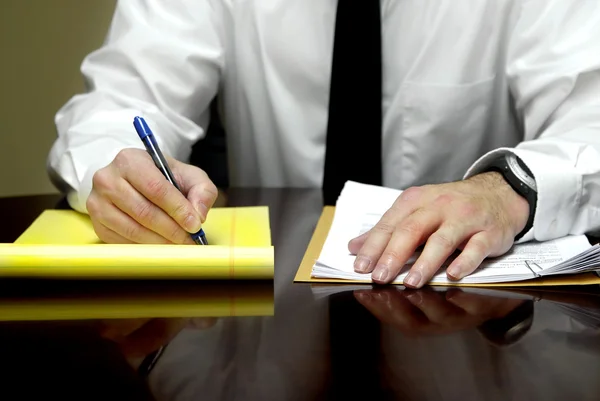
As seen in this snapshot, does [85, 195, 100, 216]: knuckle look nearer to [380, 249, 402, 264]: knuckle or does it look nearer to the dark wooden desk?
the dark wooden desk

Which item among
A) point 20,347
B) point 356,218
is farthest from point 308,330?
point 356,218

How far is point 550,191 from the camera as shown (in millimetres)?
907

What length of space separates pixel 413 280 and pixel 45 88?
5.58 feet

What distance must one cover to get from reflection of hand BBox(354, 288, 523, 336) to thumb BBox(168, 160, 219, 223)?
0.81ft

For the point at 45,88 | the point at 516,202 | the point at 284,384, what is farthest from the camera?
the point at 45,88

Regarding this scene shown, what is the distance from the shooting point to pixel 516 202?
2.90 ft

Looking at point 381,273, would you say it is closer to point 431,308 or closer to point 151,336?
point 431,308

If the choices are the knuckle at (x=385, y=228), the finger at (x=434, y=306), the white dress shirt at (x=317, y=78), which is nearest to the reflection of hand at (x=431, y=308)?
the finger at (x=434, y=306)

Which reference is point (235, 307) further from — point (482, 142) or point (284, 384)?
point (482, 142)

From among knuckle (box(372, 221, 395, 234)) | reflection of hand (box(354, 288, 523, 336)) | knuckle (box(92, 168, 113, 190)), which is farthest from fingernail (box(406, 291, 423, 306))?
knuckle (box(92, 168, 113, 190))

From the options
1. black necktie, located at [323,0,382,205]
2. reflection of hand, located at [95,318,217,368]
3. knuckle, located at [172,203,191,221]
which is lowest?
black necktie, located at [323,0,382,205]

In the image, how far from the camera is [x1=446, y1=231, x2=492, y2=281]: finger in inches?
28.7

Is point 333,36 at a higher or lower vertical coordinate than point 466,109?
higher

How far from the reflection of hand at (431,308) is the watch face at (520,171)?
279 millimetres
